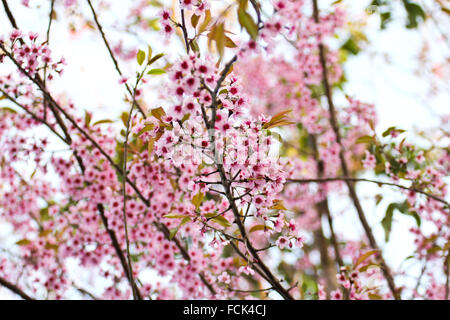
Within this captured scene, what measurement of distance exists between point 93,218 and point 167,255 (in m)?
0.61

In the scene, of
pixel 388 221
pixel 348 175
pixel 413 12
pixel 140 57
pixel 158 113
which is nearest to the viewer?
pixel 158 113

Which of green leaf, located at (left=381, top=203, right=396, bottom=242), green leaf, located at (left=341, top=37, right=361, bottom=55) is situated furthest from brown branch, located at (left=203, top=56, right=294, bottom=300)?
green leaf, located at (left=341, top=37, right=361, bottom=55)

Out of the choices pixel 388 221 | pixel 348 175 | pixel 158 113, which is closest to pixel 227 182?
pixel 158 113

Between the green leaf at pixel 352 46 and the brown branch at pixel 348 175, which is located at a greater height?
the green leaf at pixel 352 46

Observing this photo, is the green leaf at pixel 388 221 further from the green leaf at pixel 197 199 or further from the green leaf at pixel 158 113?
the green leaf at pixel 158 113

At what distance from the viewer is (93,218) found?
A: 2.80 meters

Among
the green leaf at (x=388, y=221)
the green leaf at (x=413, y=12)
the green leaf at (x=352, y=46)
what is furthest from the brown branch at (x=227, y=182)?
the green leaf at (x=352, y=46)

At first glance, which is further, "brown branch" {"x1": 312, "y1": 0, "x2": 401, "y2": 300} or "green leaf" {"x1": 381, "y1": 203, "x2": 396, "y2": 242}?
"green leaf" {"x1": 381, "y1": 203, "x2": 396, "y2": 242}

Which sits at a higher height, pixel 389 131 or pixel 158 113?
pixel 389 131

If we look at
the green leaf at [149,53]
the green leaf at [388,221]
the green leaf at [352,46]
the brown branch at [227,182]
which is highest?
the green leaf at [352,46]

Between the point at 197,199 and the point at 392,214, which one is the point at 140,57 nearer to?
the point at 197,199

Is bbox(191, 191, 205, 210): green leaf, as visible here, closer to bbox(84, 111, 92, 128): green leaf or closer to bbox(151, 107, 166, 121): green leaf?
bbox(151, 107, 166, 121): green leaf
